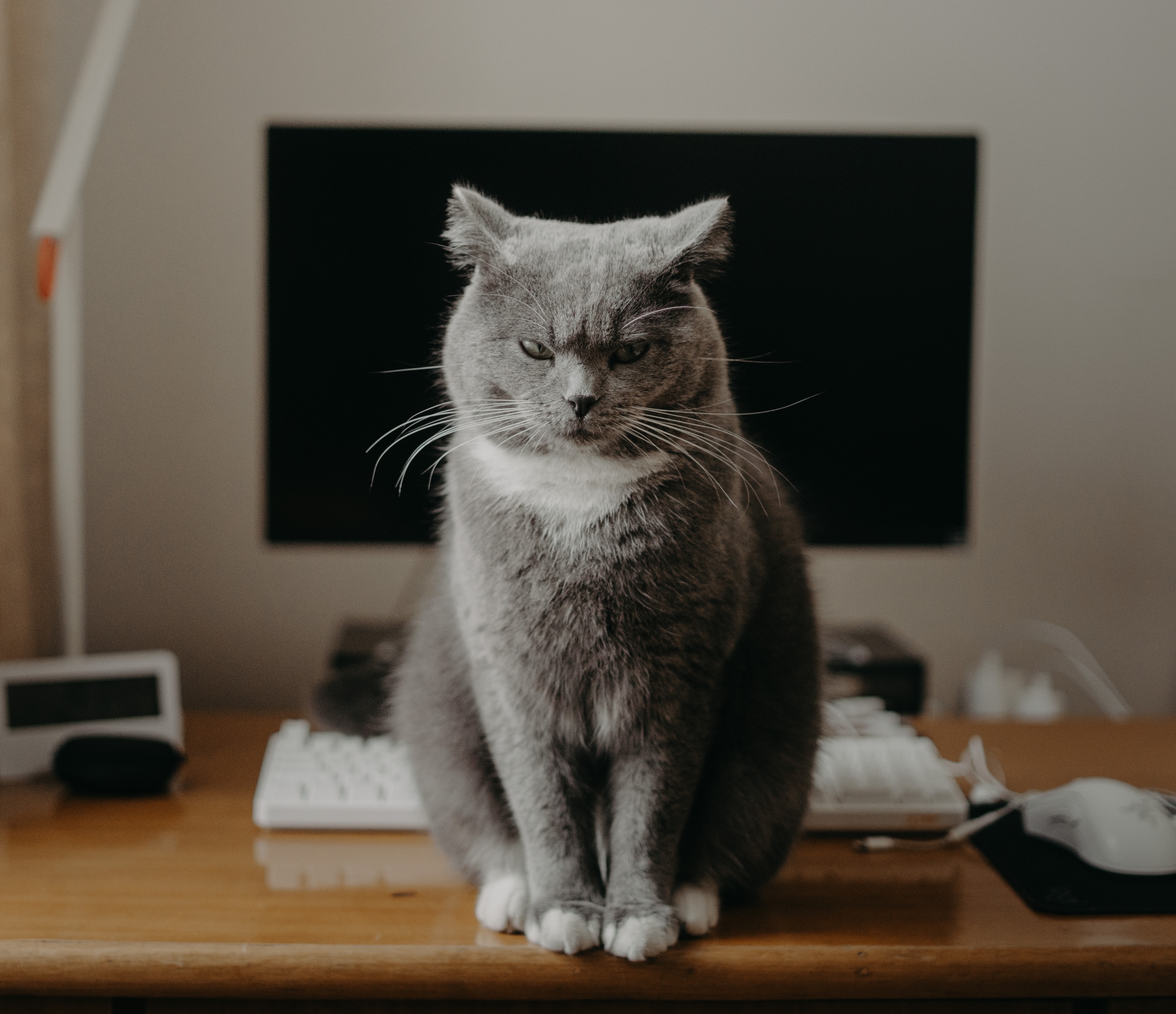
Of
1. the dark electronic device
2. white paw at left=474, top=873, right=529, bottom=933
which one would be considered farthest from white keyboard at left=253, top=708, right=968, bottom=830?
the dark electronic device

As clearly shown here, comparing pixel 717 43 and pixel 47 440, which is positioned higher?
pixel 717 43

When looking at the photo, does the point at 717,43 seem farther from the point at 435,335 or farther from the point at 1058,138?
the point at 435,335

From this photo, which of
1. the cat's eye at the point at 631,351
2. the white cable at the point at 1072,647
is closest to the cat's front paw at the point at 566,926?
the cat's eye at the point at 631,351

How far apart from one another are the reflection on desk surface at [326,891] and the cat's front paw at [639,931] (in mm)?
30

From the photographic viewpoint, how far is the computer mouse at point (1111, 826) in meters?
0.72

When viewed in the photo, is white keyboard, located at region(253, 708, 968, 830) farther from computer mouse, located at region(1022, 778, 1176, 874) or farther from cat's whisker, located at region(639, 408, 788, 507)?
cat's whisker, located at region(639, 408, 788, 507)

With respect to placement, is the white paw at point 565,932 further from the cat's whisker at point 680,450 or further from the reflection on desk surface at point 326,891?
the cat's whisker at point 680,450

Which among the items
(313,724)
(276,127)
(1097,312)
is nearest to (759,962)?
(313,724)

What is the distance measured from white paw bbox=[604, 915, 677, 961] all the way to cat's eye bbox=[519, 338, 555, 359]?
37 cm

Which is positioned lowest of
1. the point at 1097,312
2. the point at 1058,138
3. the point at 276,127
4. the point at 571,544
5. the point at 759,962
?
the point at 759,962

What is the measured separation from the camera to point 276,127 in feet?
3.87

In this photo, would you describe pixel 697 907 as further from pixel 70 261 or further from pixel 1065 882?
pixel 70 261

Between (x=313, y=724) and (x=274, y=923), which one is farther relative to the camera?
(x=313, y=724)

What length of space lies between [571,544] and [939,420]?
0.80 metres
